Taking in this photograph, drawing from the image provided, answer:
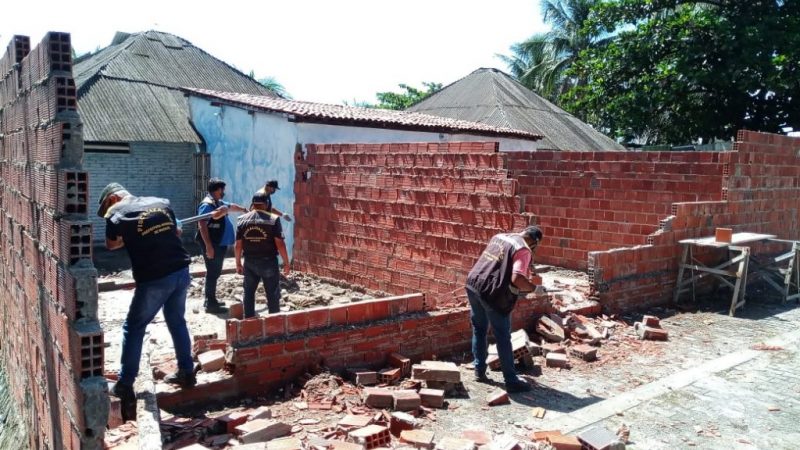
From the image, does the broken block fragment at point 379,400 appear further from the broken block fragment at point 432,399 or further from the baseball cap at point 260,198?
the baseball cap at point 260,198

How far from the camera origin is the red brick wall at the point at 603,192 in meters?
9.65

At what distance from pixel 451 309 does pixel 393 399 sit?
1.88 meters

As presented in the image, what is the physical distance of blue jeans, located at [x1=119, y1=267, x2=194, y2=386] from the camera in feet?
15.1

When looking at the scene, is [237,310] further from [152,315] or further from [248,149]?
[248,149]

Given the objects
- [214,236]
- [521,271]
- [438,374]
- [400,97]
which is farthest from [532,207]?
[400,97]

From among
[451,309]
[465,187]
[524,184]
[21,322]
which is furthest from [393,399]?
[524,184]

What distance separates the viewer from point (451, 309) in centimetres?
673

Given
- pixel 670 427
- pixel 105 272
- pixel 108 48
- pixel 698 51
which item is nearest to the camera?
pixel 670 427

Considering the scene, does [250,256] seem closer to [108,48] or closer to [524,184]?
[524,184]

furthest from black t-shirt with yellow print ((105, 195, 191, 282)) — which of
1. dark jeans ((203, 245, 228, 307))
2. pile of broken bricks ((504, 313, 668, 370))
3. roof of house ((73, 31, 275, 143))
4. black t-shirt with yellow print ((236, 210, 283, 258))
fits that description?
roof of house ((73, 31, 275, 143))

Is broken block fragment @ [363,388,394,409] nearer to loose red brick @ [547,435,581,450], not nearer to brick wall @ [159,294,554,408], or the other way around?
brick wall @ [159,294,554,408]

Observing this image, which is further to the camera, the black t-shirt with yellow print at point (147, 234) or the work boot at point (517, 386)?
the work boot at point (517, 386)

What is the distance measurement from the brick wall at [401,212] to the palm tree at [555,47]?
23.1 m

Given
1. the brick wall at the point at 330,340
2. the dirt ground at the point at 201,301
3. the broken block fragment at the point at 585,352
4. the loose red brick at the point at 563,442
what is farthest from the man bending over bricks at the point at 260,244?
the loose red brick at the point at 563,442
